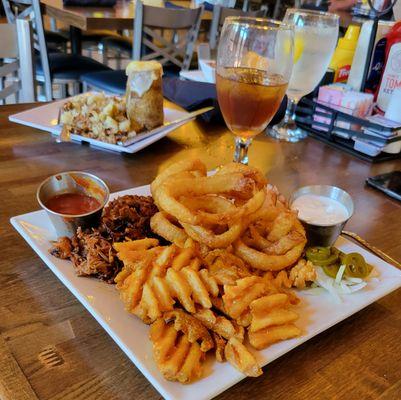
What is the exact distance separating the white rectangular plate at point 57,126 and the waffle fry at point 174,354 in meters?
0.75

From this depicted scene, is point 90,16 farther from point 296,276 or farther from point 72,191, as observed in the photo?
point 296,276

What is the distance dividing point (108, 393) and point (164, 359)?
0.09 m

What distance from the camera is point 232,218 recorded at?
29.1 inches

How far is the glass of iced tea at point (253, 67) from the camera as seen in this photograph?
3.49 feet

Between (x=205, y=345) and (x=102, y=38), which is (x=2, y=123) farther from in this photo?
(x=102, y=38)

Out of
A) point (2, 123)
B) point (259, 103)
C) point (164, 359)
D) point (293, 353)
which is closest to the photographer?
point (164, 359)

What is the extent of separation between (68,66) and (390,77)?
107 inches

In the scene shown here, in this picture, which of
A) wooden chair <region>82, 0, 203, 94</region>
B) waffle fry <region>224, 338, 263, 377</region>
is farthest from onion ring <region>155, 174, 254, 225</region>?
wooden chair <region>82, 0, 203, 94</region>

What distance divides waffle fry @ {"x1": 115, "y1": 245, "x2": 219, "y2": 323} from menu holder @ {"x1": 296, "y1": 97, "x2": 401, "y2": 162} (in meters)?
0.99

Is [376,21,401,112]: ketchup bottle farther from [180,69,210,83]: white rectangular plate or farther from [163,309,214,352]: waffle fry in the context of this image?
[163,309,214,352]: waffle fry

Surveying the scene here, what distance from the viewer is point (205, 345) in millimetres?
625

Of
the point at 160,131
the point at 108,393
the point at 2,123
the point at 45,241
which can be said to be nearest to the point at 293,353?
the point at 108,393

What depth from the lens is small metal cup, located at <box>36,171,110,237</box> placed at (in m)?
0.81

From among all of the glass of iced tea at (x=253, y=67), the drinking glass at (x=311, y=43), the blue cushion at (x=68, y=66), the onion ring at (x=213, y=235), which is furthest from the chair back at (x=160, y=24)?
the onion ring at (x=213, y=235)
